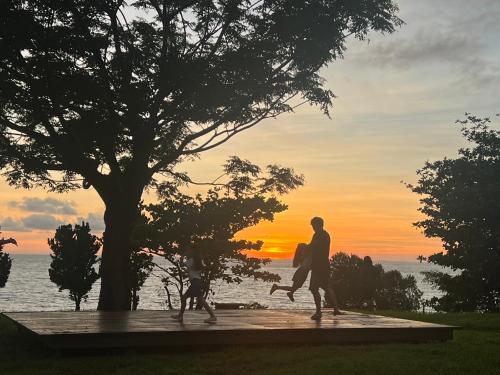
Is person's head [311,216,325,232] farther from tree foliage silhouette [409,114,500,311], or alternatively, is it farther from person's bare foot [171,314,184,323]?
tree foliage silhouette [409,114,500,311]

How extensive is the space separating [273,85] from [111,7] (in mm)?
5996

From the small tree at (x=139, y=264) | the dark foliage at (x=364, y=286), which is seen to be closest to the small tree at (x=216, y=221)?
the small tree at (x=139, y=264)

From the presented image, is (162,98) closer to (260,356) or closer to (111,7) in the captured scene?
(111,7)

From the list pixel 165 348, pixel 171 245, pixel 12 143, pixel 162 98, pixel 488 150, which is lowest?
pixel 165 348

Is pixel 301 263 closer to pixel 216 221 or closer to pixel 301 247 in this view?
pixel 301 247

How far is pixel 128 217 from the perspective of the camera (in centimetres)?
2341

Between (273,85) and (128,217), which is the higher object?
(273,85)

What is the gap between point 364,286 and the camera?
1636 inches

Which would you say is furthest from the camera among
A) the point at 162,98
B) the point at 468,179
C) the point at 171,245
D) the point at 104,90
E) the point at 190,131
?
the point at 468,179

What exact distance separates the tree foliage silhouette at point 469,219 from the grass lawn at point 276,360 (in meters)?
19.0

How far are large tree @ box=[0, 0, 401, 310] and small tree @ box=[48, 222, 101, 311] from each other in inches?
858

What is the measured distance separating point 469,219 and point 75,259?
2673 centimetres

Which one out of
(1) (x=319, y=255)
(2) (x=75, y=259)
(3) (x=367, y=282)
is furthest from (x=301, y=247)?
(2) (x=75, y=259)

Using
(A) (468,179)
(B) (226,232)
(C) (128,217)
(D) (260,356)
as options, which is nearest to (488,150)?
(A) (468,179)
